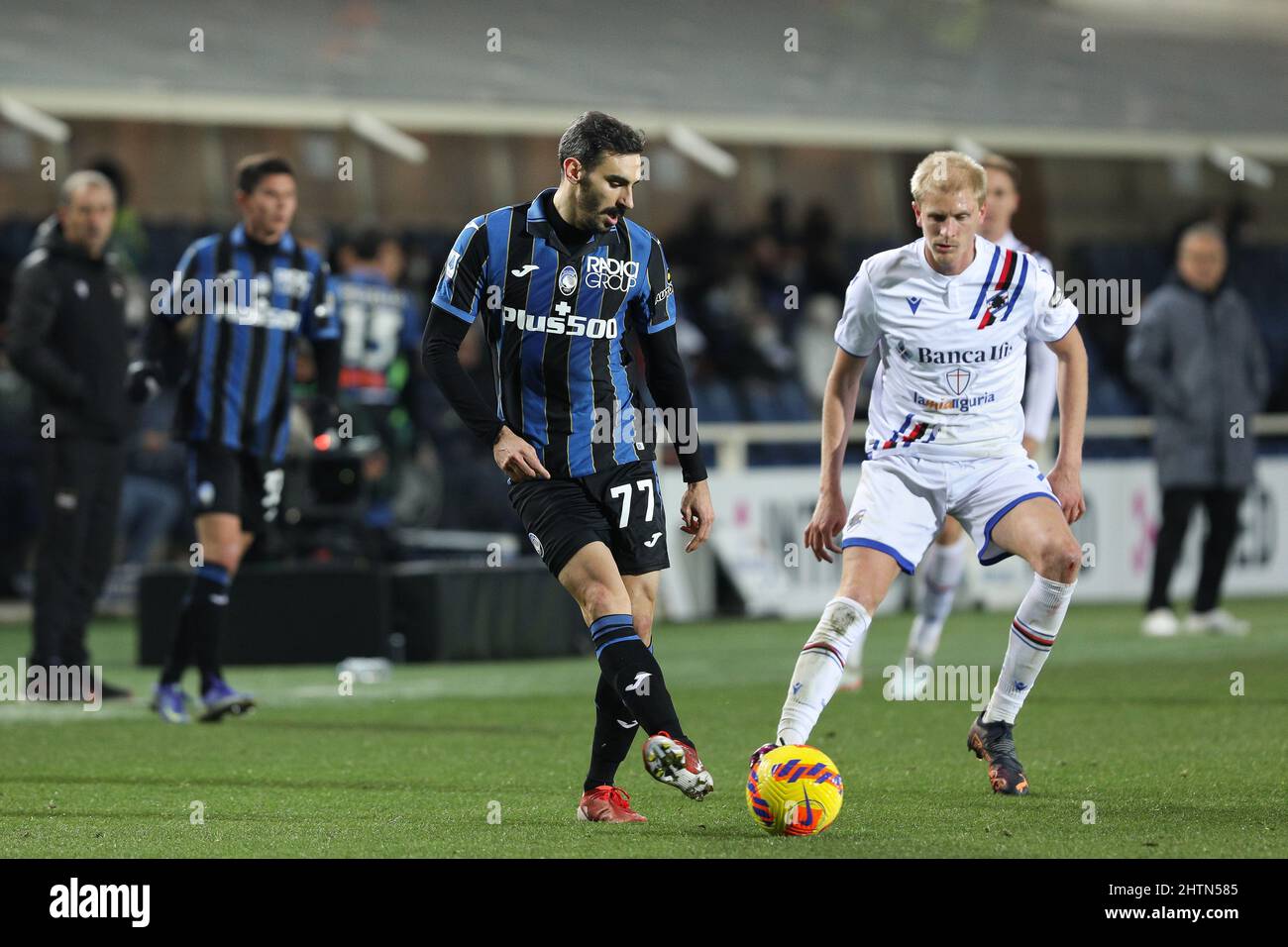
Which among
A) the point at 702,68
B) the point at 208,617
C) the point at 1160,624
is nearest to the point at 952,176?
the point at 208,617

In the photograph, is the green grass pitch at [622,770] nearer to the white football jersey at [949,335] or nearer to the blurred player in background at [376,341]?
the white football jersey at [949,335]

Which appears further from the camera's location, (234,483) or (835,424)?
(234,483)

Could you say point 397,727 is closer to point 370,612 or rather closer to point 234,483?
point 234,483

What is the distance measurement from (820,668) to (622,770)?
1.49 m

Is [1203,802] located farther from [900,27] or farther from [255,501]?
[900,27]

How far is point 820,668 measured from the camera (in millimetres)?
5680

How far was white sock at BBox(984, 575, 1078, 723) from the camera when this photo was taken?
6.18 meters

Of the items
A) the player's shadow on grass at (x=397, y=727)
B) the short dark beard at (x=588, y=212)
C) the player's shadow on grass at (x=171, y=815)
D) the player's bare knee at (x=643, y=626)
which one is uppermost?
the short dark beard at (x=588, y=212)

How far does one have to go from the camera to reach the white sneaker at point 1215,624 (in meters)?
12.7

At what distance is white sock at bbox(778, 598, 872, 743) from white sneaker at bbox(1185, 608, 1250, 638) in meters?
7.42

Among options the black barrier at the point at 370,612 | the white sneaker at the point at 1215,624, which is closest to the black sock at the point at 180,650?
the black barrier at the point at 370,612

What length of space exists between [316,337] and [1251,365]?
664cm

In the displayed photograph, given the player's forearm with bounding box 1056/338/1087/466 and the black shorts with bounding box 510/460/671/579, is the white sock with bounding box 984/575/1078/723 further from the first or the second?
the black shorts with bounding box 510/460/671/579
